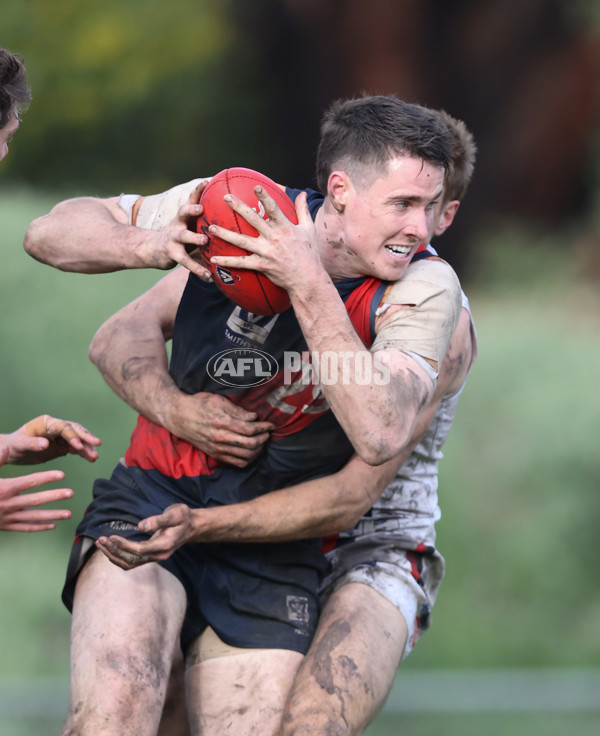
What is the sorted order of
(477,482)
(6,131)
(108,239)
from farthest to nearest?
(477,482) → (6,131) → (108,239)

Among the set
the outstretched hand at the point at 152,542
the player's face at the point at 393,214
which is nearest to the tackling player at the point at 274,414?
the player's face at the point at 393,214

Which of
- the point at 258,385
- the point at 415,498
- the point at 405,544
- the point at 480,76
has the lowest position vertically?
the point at 405,544

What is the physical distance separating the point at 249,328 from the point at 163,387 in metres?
0.38

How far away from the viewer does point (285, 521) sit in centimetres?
314

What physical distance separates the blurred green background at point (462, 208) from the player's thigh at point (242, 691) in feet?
14.9

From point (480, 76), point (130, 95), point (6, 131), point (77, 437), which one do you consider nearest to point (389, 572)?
point (77, 437)

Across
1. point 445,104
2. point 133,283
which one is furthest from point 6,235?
point 445,104

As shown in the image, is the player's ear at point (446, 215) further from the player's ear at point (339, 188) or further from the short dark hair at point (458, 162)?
the player's ear at point (339, 188)

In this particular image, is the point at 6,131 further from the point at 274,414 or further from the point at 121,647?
the point at 121,647

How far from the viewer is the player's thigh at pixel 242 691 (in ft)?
10.0

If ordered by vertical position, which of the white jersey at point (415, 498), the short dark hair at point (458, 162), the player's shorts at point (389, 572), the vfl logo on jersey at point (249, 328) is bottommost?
the player's shorts at point (389, 572)

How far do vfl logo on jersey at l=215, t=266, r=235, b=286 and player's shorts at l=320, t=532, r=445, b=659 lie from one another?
115 cm

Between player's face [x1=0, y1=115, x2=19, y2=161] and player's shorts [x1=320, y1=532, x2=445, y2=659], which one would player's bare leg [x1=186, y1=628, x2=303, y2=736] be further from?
player's face [x1=0, y1=115, x2=19, y2=161]

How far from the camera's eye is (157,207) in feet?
10.6
